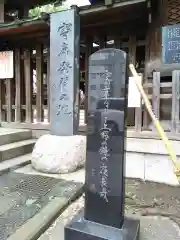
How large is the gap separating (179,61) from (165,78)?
0.64 meters

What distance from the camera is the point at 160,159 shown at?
4.82 metres

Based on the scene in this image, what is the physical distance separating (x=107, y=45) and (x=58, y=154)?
3478mm

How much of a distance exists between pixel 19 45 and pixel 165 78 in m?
4.36

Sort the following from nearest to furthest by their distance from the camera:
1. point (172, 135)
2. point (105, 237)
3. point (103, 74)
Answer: point (105, 237)
point (103, 74)
point (172, 135)

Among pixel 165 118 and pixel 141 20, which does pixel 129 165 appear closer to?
pixel 165 118

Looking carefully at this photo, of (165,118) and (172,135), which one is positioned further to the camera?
(165,118)

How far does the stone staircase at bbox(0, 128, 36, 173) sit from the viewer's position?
4.87 m

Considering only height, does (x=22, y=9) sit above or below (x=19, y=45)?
above

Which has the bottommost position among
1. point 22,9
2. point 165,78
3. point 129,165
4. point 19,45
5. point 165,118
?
point 129,165

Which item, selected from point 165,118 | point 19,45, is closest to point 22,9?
point 19,45

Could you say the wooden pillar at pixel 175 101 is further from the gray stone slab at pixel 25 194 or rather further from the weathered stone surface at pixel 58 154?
the gray stone slab at pixel 25 194

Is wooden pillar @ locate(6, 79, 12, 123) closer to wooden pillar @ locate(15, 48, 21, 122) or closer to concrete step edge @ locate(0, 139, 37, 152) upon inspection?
wooden pillar @ locate(15, 48, 21, 122)

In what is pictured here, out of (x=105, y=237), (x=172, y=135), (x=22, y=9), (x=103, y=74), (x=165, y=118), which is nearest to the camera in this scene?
(x=105, y=237)

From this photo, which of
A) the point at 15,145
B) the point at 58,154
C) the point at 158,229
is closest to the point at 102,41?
the point at 58,154
